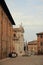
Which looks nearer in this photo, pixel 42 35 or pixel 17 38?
pixel 17 38

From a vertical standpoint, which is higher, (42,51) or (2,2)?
(2,2)

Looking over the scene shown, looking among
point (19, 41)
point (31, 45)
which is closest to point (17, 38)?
point (19, 41)

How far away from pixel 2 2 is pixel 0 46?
24.1 ft

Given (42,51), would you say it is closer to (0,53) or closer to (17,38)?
(17,38)

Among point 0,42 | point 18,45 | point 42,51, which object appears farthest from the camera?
point 42,51

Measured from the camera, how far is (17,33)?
10962 cm

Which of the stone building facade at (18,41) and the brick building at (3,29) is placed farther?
the stone building facade at (18,41)

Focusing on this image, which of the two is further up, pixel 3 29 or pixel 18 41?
pixel 3 29

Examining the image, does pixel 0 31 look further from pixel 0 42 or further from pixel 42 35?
pixel 42 35

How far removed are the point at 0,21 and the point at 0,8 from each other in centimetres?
220

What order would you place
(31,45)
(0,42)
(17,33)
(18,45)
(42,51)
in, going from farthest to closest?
(31,45) → (42,51) → (17,33) → (18,45) → (0,42)

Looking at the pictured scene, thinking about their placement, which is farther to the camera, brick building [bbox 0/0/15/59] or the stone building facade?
the stone building facade

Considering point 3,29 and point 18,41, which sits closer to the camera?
point 3,29

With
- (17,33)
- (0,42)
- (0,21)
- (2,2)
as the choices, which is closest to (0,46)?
(0,42)
